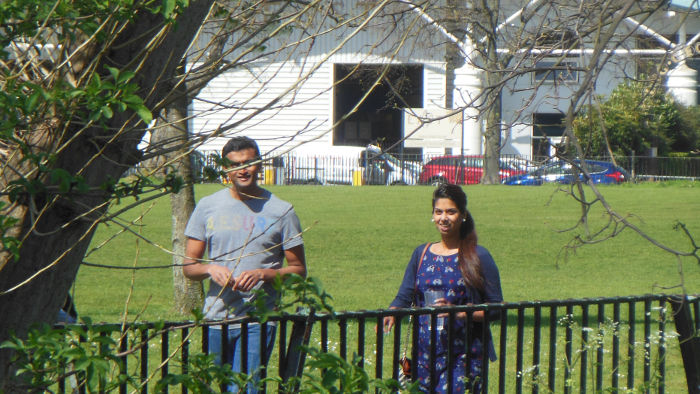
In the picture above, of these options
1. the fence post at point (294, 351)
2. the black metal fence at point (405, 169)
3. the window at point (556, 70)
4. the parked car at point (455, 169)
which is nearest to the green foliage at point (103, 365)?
the fence post at point (294, 351)

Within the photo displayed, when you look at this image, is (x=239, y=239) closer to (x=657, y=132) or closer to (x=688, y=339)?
(x=688, y=339)

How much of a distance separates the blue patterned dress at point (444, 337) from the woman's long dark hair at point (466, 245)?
0.04 metres

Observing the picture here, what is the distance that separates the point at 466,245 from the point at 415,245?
1273cm

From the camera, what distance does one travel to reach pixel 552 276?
14781mm

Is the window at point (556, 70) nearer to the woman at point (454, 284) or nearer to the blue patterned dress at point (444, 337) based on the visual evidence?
the woman at point (454, 284)

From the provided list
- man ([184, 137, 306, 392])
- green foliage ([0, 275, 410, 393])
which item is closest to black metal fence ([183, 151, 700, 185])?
man ([184, 137, 306, 392])

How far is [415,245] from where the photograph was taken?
17.7 metres

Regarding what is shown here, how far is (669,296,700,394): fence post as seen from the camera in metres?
5.22

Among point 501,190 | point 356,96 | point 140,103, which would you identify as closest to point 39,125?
point 140,103

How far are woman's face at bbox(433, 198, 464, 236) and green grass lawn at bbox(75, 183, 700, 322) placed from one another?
3.10 meters

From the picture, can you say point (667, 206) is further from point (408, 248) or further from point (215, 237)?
point (215, 237)

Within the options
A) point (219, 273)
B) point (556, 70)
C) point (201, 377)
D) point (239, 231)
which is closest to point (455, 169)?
point (556, 70)

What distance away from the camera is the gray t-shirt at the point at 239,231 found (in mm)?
5020

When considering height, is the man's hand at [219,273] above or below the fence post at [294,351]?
above
